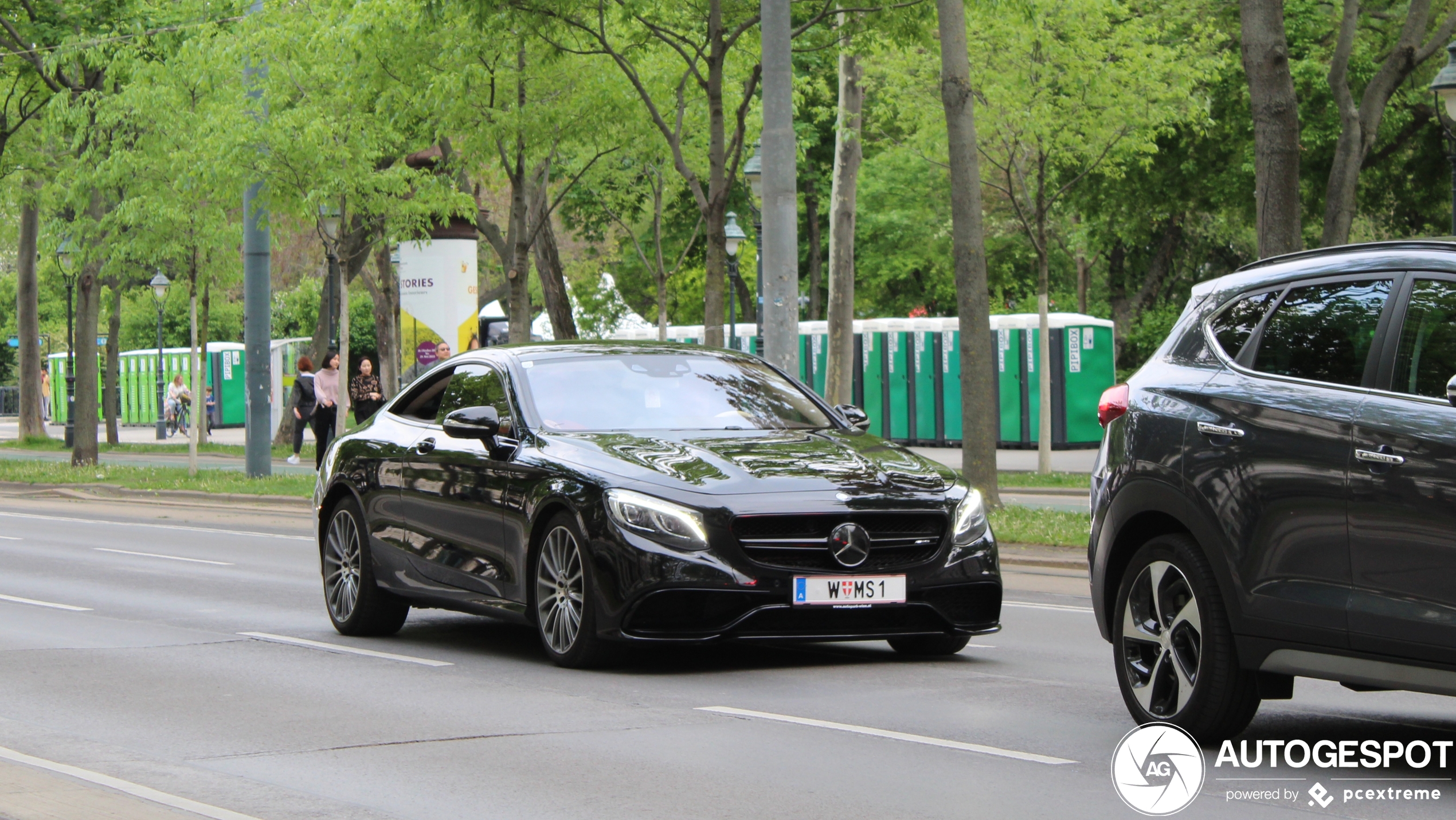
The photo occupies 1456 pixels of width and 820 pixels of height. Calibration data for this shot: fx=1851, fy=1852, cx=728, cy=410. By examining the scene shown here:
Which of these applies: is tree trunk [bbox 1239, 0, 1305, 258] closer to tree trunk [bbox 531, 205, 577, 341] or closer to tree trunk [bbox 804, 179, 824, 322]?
tree trunk [bbox 531, 205, 577, 341]

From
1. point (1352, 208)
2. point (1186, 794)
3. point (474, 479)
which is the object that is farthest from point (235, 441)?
point (1186, 794)

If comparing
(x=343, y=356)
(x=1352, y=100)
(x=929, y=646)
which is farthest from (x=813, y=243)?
(x=929, y=646)

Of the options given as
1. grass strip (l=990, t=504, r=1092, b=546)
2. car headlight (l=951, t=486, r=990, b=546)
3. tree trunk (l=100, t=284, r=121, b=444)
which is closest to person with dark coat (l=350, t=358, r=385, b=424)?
grass strip (l=990, t=504, r=1092, b=546)

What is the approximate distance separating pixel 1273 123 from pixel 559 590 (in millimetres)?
7911

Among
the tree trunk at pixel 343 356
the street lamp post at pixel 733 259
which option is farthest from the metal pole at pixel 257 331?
the street lamp post at pixel 733 259

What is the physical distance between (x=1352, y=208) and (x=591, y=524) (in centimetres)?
1278

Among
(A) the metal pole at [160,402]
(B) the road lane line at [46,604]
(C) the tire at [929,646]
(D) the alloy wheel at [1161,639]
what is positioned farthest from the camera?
(A) the metal pole at [160,402]

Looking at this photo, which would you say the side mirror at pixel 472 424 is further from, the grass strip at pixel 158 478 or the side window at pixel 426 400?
the grass strip at pixel 158 478

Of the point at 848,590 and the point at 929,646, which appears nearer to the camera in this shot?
the point at 848,590

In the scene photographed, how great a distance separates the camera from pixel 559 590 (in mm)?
8711

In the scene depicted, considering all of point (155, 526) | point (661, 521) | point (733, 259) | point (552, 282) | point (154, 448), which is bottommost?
point (155, 526)

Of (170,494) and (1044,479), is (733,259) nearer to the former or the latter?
(1044,479)

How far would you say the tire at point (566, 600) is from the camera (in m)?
8.48

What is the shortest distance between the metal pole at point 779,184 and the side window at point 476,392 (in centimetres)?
762
